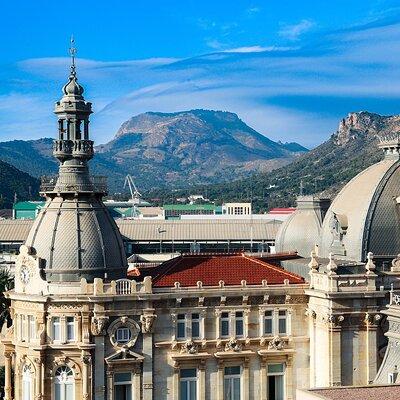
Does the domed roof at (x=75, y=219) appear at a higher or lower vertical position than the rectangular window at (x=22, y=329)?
higher

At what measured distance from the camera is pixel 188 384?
6425cm

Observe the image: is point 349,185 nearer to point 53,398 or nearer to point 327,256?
point 327,256

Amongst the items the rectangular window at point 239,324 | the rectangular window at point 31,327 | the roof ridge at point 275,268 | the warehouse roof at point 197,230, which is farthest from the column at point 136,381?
the warehouse roof at point 197,230

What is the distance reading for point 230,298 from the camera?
6444cm

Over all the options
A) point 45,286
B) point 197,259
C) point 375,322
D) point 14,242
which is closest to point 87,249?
point 45,286

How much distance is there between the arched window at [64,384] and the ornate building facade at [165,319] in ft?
0.24

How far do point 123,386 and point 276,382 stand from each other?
33.6 ft

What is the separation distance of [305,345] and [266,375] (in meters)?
3.28

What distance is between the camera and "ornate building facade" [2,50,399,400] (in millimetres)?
61781

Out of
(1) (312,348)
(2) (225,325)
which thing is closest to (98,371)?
(2) (225,325)

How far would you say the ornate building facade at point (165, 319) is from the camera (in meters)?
61.8

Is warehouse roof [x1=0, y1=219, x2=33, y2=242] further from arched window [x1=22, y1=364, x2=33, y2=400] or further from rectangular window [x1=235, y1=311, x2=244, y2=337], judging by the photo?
rectangular window [x1=235, y1=311, x2=244, y2=337]

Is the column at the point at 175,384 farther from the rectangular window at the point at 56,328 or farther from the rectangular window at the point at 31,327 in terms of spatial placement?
the rectangular window at the point at 31,327

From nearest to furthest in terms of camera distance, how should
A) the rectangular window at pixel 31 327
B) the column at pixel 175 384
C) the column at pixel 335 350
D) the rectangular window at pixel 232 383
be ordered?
the rectangular window at pixel 31 327
the column at pixel 335 350
the column at pixel 175 384
the rectangular window at pixel 232 383
